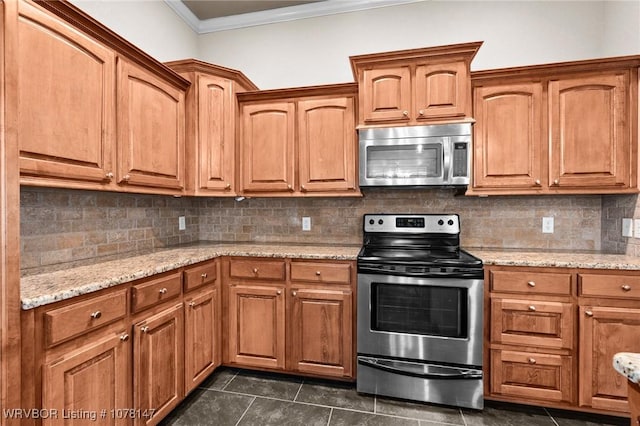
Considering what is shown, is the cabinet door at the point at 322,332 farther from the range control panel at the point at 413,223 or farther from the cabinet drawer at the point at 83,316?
the cabinet drawer at the point at 83,316

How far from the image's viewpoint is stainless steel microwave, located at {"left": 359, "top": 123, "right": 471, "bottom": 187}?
227cm

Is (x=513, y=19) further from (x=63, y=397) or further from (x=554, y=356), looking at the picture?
(x=63, y=397)

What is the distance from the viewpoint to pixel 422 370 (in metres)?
2.07

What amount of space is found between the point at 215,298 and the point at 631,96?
3172 millimetres

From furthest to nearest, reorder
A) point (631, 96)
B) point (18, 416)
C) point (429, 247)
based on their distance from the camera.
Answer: point (429, 247), point (631, 96), point (18, 416)

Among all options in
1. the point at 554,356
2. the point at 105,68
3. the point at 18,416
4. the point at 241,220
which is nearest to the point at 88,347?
the point at 18,416

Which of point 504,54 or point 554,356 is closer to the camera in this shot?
point 554,356

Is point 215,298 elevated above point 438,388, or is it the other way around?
point 215,298

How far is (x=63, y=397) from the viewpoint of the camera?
128cm

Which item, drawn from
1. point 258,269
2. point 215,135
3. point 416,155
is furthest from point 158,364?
point 416,155

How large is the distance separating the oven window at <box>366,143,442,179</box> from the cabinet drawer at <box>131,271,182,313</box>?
1.52m

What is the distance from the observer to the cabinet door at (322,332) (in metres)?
2.25

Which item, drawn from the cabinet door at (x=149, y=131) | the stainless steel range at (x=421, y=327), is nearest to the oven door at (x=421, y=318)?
the stainless steel range at (x=421, y=327)

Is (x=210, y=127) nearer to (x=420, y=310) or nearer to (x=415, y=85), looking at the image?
(x=415, y=85)
